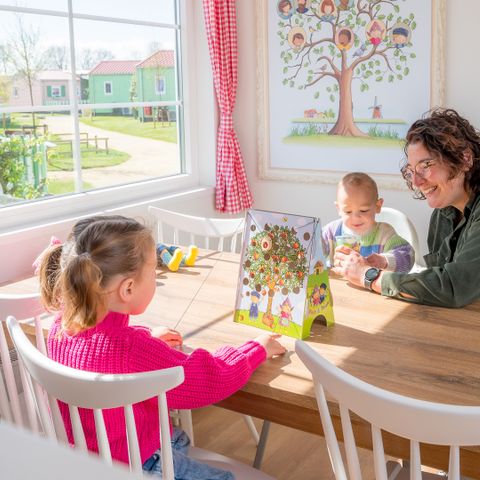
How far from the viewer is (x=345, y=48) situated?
3.64 m

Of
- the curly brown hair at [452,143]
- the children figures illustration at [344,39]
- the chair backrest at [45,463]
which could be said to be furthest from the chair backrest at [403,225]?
the chair backrest at [45,463]

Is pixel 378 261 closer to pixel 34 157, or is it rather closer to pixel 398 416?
pixel 398 416

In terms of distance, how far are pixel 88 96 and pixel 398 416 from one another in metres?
2.70

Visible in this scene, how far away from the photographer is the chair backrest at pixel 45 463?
0.33 meters

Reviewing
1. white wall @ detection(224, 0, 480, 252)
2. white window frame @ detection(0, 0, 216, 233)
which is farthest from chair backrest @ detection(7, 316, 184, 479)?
white wall @ detection(224, 0, 480, 252)

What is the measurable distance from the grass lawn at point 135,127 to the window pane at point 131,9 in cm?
50

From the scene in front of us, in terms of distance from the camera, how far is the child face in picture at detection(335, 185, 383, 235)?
2.45 m

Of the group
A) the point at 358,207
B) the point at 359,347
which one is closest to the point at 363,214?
the point at 358,207

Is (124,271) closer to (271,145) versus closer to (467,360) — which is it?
(467,360)

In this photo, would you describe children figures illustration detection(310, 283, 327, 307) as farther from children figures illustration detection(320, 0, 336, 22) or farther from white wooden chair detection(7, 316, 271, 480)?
children figures illustration detection(320, 0, 336, 22)

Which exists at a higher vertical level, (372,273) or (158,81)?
(158,81)

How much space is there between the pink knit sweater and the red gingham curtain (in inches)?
100.0

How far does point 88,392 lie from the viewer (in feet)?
3.91

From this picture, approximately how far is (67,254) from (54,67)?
194 cm
